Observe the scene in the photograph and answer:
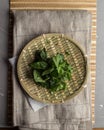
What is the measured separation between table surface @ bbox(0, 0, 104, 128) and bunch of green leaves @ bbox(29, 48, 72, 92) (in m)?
0.12

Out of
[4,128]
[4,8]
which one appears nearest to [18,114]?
[4,128]

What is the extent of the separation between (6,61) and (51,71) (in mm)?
168

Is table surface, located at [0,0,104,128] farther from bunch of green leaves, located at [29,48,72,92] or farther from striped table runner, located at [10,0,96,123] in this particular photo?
bunch of green leaves, located at [29,48,72,92]

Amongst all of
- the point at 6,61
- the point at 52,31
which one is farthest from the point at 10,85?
the point at 52,31

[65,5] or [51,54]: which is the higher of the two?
[65,5]

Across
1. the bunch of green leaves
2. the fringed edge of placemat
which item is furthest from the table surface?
the bunch of green leaves

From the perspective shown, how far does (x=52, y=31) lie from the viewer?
0.87 m

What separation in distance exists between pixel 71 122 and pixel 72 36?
234 millimetres

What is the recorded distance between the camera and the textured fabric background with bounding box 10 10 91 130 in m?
0.86

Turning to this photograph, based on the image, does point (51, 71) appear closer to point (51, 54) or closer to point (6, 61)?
point (51, 54)

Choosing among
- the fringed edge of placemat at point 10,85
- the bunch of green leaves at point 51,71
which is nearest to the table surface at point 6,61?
the fringed edge of placemat at point 10,85

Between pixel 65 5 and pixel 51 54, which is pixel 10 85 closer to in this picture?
pixel 51 54

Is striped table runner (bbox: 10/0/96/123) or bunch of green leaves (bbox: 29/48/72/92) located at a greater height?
striped table runner (bbox: 10/0/96/123)

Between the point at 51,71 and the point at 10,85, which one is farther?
the point at 10,85
